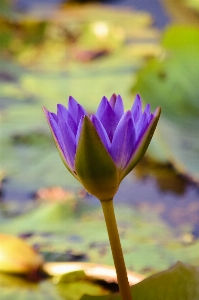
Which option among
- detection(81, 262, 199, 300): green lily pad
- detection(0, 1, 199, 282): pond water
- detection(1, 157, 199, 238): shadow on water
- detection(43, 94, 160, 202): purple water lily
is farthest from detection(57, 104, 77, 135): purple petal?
detection(1, 157, 199, 238): shadow on water

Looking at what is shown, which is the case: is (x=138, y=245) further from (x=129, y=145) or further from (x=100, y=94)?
(x=100, y=94)

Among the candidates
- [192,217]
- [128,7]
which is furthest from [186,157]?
[128,7]

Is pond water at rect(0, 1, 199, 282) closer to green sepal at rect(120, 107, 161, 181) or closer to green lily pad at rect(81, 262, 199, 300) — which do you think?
green lily pad at rect(81, 262, 199, 300)

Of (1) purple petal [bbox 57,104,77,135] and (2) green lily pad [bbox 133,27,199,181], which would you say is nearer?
(1) purple petal [bbox 57,104,77,135]

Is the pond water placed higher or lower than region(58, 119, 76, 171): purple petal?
higher

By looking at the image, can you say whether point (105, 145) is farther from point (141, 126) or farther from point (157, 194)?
point (157, 194)

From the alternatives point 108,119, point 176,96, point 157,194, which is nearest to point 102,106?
point 108,119

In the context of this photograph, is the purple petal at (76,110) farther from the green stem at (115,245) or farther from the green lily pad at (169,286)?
the green lily pad at (169,286)
